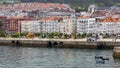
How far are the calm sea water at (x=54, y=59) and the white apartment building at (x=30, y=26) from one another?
78.9ft

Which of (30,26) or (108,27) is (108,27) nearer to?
(108,27)

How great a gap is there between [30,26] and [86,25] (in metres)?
7.61

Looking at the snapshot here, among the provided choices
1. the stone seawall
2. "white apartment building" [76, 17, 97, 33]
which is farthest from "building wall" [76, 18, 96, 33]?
the stone seawall

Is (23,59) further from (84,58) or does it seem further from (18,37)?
(18,37)

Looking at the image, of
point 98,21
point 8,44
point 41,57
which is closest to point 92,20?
point 98,21

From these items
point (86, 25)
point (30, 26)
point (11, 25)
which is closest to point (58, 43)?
point (86, 25)

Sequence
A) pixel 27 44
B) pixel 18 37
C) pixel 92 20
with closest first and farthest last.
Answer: pixel 27 44 < pixel 18 37 < pixel 92 20

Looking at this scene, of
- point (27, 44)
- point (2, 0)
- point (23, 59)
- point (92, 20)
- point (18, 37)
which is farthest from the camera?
point (2, 0)

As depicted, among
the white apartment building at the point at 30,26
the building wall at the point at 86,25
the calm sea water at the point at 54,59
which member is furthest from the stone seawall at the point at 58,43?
the white apartment building at the point at 30,26

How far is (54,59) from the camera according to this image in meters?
46.1

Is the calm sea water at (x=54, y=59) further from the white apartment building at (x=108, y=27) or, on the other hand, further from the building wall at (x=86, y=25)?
the white apartment building at (x=108, y=27)

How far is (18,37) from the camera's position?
67312mm

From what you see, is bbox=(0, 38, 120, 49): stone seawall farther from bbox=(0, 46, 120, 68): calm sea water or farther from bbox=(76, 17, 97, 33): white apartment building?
bbox=(76, 17, 97, 33): white apartment building

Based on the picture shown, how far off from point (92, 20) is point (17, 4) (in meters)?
50.3
